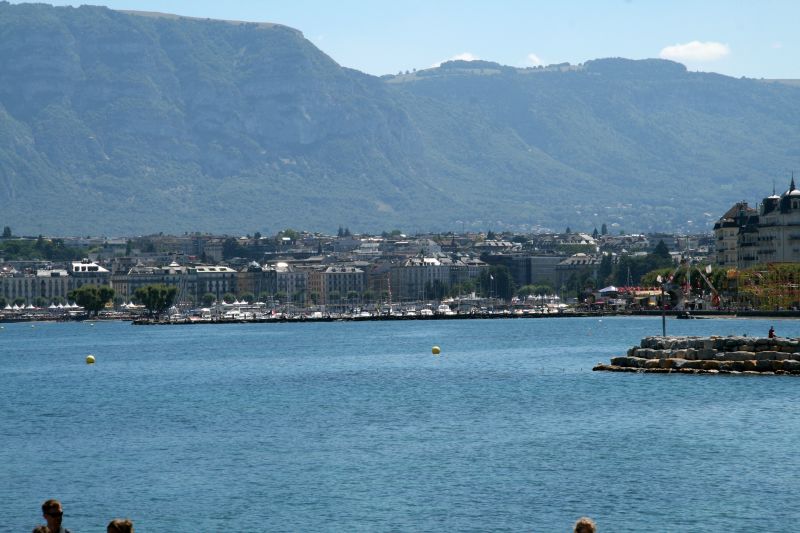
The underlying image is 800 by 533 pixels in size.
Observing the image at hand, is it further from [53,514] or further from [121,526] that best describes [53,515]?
[121,526]

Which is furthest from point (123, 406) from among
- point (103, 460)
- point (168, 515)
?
point (168, 515)

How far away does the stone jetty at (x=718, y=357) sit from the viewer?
73006mm

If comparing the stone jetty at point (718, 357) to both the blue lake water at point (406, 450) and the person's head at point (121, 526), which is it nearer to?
the blue lake water at point (406, 450)

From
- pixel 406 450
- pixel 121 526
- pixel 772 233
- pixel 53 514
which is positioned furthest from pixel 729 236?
pixel 121 526

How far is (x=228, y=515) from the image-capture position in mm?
41438

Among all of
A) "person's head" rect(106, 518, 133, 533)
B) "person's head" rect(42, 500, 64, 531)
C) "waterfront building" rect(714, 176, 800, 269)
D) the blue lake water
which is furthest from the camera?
"waterfront building" rect(714, 176, 800, 269)

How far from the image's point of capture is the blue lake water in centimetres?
4122

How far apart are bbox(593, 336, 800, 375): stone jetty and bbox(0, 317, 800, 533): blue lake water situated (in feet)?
5.37

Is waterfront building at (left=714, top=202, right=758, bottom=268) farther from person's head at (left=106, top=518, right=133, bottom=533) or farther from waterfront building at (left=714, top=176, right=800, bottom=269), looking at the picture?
person's head at (left=106, top=518, right=133, bottom=533)

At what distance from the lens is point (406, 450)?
168ft

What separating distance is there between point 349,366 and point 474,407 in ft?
110

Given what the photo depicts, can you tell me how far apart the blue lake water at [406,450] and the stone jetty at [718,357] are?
1.64 metres

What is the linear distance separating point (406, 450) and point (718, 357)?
26.7 metres

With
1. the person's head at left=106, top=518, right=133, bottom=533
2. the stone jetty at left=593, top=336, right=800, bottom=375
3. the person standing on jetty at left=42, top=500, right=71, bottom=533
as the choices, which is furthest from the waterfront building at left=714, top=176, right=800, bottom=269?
the person's head at left=106, top=518, right=133, bottom=533
